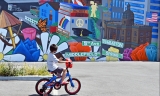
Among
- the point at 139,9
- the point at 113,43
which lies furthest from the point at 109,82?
the point at 139,9

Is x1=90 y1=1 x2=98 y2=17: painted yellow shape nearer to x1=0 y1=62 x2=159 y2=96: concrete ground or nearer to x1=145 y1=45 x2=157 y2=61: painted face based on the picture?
x1=0 y1=62 x2=159 y2=96: concrete ground

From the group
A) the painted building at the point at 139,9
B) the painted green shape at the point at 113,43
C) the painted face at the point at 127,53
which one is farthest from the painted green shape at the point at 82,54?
the painted building at the point at 139,9

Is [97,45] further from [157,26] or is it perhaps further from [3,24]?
[3,24]

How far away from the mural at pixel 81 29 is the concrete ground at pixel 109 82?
1524mm

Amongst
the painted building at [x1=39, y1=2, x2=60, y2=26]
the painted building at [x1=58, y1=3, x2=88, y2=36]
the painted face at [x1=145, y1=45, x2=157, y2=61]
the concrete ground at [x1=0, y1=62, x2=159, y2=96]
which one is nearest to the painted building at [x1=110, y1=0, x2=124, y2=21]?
the painted building at [x1=58, y1=3, x2=88, y2=36]

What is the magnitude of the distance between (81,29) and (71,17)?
2.88 feet

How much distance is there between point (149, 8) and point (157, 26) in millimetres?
1164

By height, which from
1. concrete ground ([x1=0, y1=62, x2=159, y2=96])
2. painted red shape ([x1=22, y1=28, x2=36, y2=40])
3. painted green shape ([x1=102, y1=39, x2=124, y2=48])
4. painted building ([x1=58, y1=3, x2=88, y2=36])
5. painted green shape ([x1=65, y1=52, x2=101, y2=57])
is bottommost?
concrete ground ([x1=0, y1=62, x2=159, y2=96])

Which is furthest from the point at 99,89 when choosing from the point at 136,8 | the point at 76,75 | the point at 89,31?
the point at 136,8

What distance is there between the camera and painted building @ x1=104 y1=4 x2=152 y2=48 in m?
20.6

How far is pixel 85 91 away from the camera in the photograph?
11172 mm

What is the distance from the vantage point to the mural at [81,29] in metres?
19.1

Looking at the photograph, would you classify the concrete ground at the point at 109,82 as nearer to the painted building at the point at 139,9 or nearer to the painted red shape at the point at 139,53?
the painted red shape at the point at 139,53

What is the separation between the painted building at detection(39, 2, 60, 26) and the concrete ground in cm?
276
